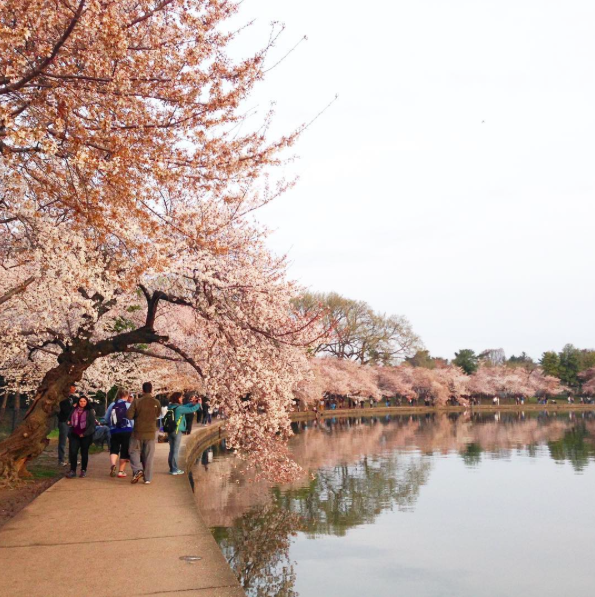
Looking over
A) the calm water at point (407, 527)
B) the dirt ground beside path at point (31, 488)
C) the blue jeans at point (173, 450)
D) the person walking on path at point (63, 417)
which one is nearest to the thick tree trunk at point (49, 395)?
the dirt ground beside path at point (31, 488)

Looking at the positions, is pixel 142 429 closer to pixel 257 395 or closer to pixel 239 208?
pixel 257 395

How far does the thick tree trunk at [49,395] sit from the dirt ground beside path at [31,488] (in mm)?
429

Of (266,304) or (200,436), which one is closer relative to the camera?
(266,304)

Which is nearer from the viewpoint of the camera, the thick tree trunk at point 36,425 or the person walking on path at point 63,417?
the thick tree trunk at point 36,425

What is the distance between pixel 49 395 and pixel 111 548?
5.97m

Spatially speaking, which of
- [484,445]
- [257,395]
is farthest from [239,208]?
[484,445]

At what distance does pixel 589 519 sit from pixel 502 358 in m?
148

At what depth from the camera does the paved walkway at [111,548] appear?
206 inches

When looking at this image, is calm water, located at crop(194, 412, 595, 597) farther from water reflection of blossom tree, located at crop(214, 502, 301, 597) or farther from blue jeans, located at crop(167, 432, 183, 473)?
blue jeans, located at crop(167, 432, 183, 473)

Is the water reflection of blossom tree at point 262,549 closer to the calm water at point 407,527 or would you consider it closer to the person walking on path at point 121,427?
the calm water at point 407,527

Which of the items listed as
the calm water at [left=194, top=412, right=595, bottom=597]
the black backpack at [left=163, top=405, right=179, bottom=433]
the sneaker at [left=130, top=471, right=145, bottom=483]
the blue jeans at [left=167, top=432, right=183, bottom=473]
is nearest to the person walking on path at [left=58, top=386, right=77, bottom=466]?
the black backpack at [left=163, top=405, right=179, bottom=433]

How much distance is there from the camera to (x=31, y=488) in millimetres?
10953

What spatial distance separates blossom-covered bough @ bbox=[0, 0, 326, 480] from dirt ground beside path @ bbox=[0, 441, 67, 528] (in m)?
0.49

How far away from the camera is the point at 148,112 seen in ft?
23.8
